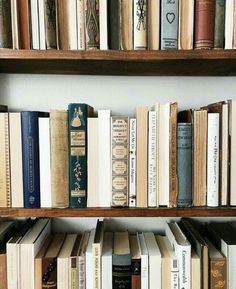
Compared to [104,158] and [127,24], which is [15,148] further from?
[127,24]

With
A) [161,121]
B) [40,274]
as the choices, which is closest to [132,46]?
[161,121]

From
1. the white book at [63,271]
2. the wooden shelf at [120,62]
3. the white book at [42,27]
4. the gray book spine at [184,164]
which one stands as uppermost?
the white book at [42,27]

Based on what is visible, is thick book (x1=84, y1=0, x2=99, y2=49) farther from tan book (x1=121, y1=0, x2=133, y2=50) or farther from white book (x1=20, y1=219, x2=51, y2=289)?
white book (x1=20, y1=219, x2=51, y2=289)

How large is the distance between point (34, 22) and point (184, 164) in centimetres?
47

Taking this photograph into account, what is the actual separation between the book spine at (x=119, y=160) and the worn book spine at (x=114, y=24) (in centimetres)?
17

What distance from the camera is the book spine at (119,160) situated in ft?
2.28

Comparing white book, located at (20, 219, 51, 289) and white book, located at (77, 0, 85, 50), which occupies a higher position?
white book, located at (77, 0, 85, 50)

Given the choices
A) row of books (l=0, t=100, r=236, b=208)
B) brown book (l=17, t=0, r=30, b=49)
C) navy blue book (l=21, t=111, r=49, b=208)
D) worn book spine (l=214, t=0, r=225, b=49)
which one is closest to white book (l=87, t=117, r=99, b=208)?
row of books (l=0, t=100, r=236, b=208)

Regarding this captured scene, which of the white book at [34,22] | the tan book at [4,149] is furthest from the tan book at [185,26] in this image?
the tan book at [4,149]

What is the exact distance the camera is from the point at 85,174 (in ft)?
2.30

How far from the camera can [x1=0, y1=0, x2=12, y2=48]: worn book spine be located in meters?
0.66

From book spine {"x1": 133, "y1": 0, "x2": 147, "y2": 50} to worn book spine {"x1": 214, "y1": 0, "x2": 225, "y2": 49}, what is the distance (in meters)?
0.16

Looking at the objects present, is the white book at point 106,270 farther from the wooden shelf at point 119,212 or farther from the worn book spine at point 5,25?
the worn book spine at point 5,25

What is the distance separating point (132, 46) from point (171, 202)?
37 cm
